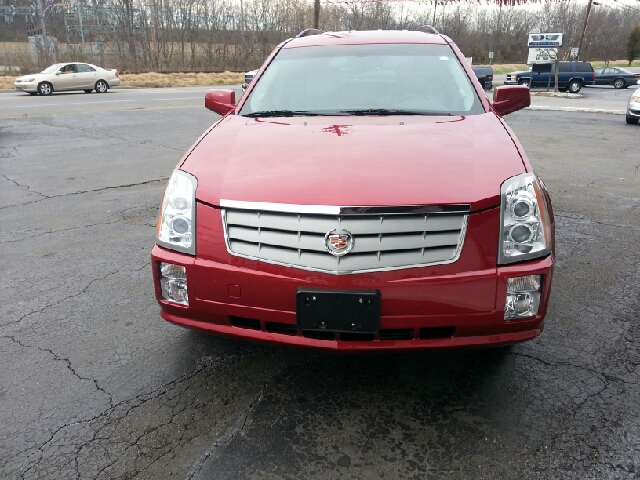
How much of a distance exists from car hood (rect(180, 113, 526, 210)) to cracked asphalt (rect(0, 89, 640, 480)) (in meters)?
0.76

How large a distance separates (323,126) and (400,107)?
63 cm

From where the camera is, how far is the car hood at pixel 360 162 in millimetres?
2277

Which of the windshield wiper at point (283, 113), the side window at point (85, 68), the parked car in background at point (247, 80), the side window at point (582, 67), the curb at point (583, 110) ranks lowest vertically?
the curb at point (583, 110)

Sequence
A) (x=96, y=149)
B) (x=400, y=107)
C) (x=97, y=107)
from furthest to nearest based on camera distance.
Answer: (x=97, y=107) < (x=96, y=149) < (x=400, y=107)

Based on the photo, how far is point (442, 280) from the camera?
87.0 inches

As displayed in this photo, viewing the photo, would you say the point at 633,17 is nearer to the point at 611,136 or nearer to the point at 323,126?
the point at 611,136

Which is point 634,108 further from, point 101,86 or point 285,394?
point 101,86

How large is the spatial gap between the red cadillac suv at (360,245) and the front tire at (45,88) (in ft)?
77.5

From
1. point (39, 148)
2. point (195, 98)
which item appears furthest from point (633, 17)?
point (39, 148)

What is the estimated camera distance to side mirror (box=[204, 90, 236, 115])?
13.4ft

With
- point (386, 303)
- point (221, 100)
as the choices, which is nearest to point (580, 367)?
point (386, 303)

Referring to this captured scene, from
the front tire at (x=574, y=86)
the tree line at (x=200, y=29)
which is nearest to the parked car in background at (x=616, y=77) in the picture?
the front tire at (x=574, y=86)

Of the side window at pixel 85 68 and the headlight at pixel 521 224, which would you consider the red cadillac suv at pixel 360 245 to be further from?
the side window at pixel 85 68

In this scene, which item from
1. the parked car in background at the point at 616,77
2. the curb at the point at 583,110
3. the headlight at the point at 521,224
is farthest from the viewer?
the parked car in background at the point at 616,77
